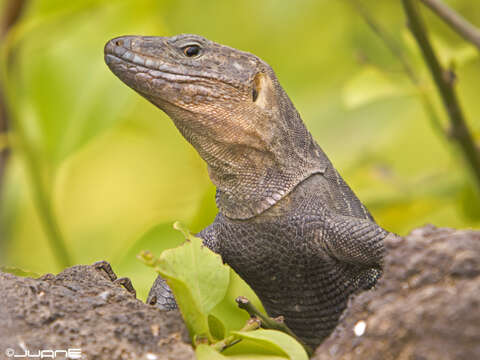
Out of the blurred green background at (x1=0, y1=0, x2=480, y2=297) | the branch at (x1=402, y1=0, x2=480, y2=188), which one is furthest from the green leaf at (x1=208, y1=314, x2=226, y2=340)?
the branch at (x1=402, y1=0, x2=480, y2=188)

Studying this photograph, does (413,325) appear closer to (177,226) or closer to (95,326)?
(177,226)

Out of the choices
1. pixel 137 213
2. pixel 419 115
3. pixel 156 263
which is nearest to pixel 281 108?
pixel 156 263

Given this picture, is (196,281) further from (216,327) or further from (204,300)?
(216,327)

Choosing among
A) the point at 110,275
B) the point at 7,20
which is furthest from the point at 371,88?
the point at 7,20

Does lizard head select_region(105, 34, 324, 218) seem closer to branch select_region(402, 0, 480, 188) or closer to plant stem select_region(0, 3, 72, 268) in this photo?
branch select_region(402, 0, 480, 188)

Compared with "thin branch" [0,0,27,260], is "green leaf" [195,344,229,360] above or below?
below
